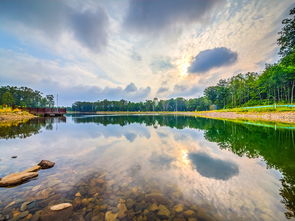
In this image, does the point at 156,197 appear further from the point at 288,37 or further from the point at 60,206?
the point at 288,37

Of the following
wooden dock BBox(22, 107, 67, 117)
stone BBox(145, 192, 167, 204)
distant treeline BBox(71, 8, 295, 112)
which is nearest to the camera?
stone BBox(145, 192, 167, 204)

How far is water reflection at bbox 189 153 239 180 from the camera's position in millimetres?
5316

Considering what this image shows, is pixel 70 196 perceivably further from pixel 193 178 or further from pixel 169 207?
pixel 193 178

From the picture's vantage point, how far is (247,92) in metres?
61.0

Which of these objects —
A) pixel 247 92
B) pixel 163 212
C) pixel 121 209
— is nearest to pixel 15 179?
pixel 121 209

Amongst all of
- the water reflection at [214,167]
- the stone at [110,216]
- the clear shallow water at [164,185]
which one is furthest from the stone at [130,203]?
the water reflection at [214,167]

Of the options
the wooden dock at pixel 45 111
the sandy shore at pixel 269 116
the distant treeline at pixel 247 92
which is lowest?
the sandy shore at pixel 269 116

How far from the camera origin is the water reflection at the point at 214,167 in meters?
5.32

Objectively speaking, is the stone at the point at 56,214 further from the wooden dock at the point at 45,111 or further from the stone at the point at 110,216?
the wooden dock at the point at 45,111

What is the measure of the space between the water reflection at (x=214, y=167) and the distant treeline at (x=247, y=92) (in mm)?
33784

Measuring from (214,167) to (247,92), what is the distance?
72834mm

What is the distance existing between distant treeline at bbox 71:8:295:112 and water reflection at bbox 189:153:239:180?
33.8 meters

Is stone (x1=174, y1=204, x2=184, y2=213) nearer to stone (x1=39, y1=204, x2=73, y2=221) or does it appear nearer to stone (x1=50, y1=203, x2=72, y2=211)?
stone (x1=39, y1=204, x2=73, y2=221)

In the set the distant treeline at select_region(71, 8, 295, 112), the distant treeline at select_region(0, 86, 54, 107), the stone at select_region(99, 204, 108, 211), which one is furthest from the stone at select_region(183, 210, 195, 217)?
the distant treeline at select_region(0, 86, 54, 107)
